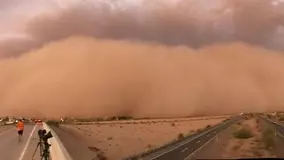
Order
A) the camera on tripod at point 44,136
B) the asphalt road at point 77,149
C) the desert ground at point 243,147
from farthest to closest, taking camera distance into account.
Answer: the desert ground at point 243,147 < the asphalt road at point 77,149 < the camera on tripod at point 44,136

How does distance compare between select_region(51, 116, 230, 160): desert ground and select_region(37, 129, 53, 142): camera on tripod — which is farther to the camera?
select_region(51, 116, 230, 160): desert ground

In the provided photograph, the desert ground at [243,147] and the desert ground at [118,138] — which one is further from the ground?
the desert ground at [118,138]

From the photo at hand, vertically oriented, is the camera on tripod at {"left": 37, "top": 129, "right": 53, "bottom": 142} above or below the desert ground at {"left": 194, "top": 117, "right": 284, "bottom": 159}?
above

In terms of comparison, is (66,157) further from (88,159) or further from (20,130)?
(20,130)

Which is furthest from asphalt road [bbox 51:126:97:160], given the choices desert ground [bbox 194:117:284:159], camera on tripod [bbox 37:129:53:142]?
desert ground [bbox 194:117:284:159]

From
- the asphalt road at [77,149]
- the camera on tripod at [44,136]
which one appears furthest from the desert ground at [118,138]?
the camera on tripod at [44,136]

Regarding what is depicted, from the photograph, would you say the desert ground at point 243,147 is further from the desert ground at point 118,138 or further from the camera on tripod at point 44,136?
the camera on tripod at point 44,136

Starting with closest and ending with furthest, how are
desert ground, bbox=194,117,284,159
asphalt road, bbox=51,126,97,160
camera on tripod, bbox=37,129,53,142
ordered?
camera on tripod, bbox=37,129,53,142 → asphalt road, bbox=51,126,97,160 → desert ground, bbox=194,117,284,159

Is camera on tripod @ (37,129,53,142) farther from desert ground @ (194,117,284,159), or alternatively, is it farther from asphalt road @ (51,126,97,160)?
desert ground @ (194,117,284,159)

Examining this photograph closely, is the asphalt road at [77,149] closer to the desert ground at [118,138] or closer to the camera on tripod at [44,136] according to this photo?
the desert ground at [118,138]

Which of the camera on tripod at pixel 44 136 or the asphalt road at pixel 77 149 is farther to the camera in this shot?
the asphalt road at pixel 77 149

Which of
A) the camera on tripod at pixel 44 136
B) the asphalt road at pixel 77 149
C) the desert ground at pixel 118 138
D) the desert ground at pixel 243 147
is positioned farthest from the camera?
the desert ground at pixel 118 138

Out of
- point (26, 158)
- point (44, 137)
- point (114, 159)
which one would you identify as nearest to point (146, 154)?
point (114, 159)

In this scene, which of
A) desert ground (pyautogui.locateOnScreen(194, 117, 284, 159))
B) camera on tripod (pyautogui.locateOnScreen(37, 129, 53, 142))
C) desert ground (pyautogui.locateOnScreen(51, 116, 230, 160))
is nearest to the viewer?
camera on tripod (pyautogui.locateOnScreen(37, 129, 53, 142))
